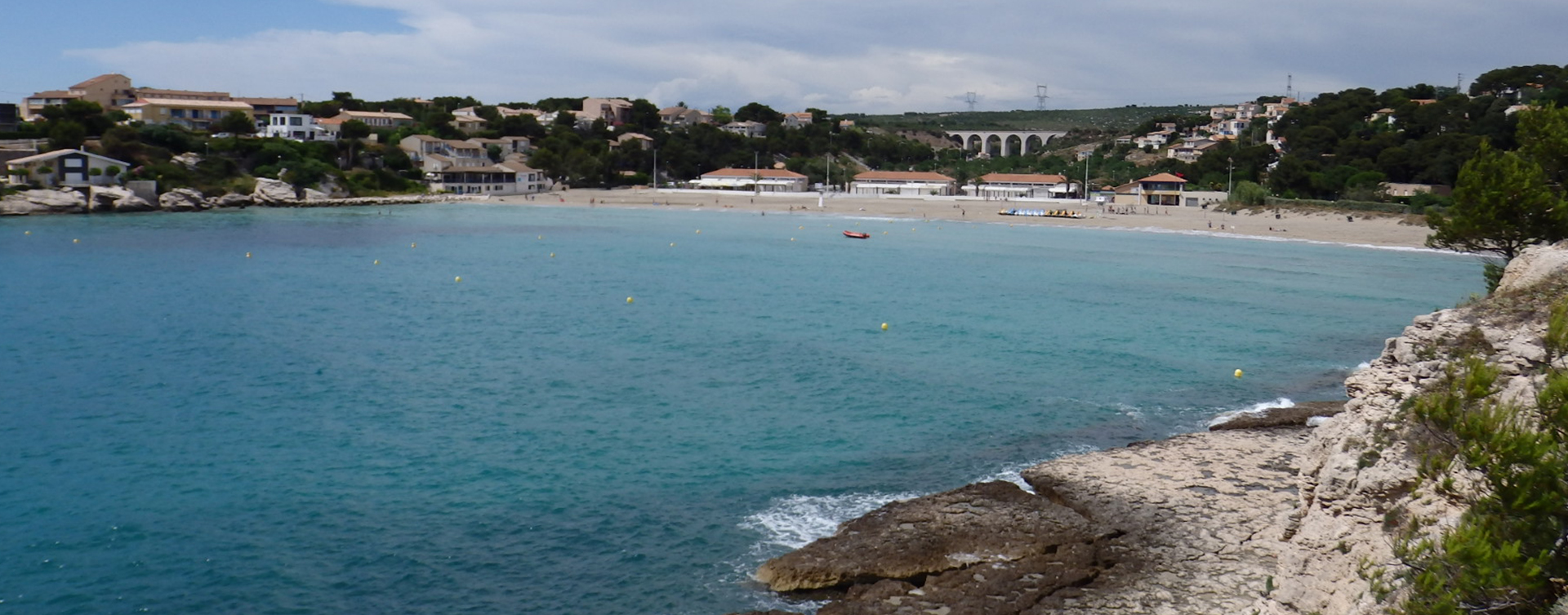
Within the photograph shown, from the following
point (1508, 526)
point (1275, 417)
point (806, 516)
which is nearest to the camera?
point (1508, 526)

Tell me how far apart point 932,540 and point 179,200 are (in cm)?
7479

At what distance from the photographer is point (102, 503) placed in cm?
1330

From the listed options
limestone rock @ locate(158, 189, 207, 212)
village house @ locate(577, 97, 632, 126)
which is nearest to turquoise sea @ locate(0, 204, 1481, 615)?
limestone rock @ locate(158, 189, 207, 212)

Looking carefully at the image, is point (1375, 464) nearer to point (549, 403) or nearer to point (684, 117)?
point (549, 403)

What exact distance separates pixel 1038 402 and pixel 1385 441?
1099cm

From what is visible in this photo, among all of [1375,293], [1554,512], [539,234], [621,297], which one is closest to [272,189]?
[539,234]

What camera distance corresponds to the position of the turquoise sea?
1151 cm

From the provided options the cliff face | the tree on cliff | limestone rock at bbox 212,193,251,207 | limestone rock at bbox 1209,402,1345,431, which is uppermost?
the tree on cliff

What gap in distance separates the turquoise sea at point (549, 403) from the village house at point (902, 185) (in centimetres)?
5564

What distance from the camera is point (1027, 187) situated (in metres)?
95.8

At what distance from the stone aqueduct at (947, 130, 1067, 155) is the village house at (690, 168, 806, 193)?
65.7 meters

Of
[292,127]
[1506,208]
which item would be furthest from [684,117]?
[1506,208]

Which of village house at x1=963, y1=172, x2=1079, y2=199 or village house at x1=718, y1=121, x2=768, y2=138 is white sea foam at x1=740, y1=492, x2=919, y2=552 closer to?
village house at x1=963, y1=172, x2=1079, y2=199

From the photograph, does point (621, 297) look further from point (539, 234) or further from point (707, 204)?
point (707, 204)
